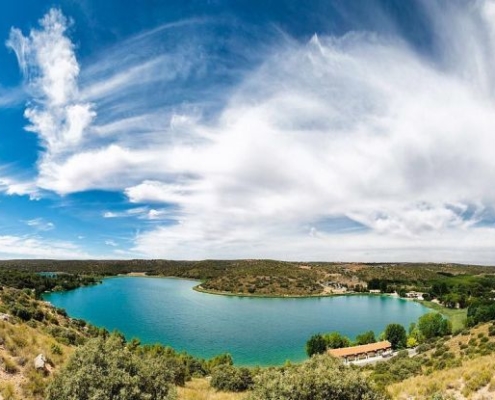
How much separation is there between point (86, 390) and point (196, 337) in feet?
240

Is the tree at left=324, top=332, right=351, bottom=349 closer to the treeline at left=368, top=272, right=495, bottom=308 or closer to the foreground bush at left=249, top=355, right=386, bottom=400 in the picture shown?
the foreground bush at left=249, top=355, right=386, bottom=400

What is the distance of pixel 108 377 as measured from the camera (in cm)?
1200

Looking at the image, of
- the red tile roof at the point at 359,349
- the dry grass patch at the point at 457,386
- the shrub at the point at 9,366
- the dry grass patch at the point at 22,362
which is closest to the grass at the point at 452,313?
the red tile roof at the point at 359,349

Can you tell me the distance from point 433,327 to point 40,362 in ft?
258

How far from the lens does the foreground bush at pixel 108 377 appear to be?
464 inches

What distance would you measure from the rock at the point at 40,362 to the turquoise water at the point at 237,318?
48.1 m

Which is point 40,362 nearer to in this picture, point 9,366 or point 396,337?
point 9,366

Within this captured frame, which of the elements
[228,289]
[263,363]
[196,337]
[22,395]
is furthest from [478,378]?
[228,289]

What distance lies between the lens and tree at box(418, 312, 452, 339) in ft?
247

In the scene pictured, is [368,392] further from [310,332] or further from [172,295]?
[172,295]

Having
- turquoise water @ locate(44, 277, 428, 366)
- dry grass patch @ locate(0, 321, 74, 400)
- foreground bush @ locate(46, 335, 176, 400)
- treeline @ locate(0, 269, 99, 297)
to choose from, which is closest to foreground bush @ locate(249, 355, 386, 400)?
foreground bush @ locate(46, 335, 176, 400)

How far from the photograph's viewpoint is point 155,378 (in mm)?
13859

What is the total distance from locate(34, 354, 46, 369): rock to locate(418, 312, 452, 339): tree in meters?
77.0

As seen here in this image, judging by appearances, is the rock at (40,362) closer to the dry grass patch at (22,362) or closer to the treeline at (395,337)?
the dry grass patch at (22,362)
